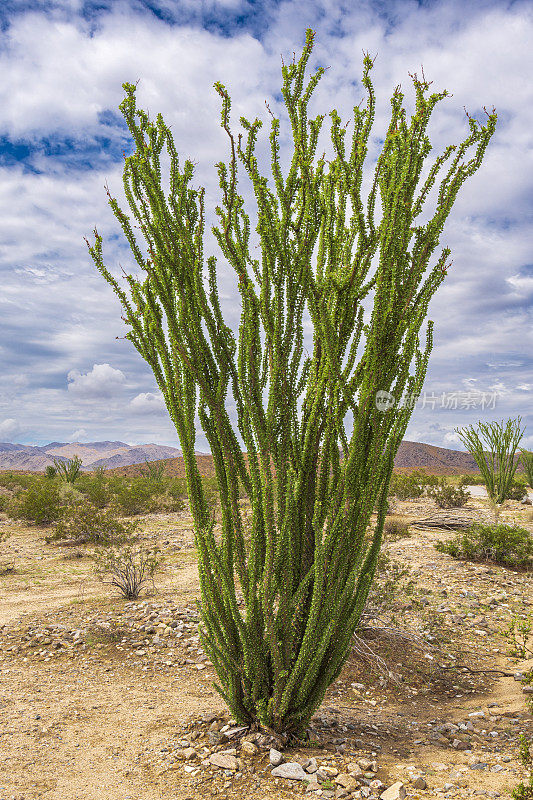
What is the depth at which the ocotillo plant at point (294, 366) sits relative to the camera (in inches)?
124

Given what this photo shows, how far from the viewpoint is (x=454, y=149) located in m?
3.38

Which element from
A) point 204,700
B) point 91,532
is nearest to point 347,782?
point 204,700

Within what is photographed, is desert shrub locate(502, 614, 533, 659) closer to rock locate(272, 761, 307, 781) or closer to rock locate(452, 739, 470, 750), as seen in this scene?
rock locate(452, 739, 470, 750)

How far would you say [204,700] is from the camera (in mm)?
4477

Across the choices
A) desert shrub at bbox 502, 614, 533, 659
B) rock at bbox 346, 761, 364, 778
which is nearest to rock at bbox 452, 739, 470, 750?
rock at bbox 346, 761, 364, 778

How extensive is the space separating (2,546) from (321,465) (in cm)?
1102

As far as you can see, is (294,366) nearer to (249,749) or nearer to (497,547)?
(249,749)

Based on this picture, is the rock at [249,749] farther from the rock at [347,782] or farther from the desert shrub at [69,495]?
the desert shrub at [69,495]

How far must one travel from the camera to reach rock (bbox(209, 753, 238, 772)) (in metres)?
3.11

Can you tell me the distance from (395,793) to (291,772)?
1.93ft

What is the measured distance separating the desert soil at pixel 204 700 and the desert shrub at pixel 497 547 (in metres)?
0.40

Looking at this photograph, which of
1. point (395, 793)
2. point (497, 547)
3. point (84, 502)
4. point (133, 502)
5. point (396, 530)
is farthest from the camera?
point (84, 502)

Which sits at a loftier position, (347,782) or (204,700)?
(347,782)

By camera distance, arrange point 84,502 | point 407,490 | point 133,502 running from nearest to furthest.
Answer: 1. point 133,502
2. point 84,502
3. point 407,490
